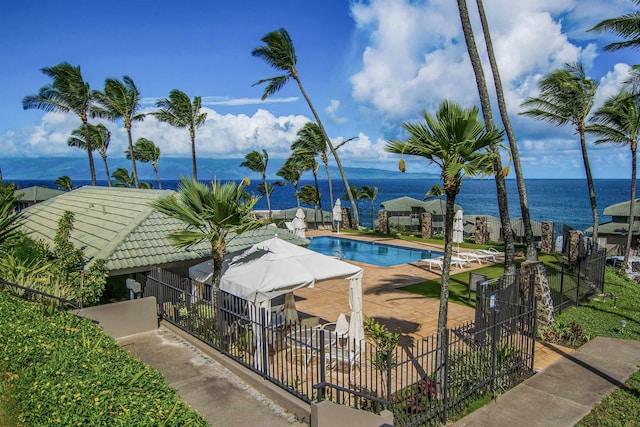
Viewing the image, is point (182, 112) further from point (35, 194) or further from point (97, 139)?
point (97, 139)

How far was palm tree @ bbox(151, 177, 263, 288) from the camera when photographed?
917 centimetres

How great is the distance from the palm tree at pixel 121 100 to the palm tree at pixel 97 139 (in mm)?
17291

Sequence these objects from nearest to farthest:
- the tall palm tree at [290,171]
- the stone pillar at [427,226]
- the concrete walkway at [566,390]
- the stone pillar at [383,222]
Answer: the concrete walkway at [566,390] → the stone pillar at [427,226] → the stone pillar at [383,222] → the tall palm tree at [290,171]

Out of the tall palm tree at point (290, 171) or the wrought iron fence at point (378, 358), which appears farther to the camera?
the tall palm tree at point (290, 171)

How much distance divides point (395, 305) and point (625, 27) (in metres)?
11.5

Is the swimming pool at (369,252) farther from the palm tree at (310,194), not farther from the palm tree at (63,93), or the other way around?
the palm tree at (63,93)

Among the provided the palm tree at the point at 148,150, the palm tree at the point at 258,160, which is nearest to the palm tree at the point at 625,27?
the palm tree at the point at 258,160

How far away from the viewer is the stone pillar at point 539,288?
38.4ft

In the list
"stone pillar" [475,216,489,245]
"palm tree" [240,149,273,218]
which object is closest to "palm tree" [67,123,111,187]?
"palm tree" [240,149,273,218]

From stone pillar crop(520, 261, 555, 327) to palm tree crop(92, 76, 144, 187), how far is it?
1095 inches

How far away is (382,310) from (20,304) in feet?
30.7

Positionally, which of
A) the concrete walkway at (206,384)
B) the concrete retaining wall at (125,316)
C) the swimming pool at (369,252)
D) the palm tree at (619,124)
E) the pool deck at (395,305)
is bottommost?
Answer: the swimming pool at (369,252)

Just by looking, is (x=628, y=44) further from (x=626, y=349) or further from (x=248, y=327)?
(x=248, y=327)

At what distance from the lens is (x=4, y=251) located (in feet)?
35.4
